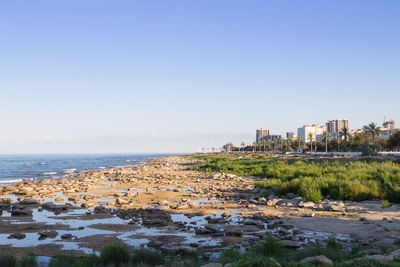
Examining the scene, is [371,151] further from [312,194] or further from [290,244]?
[290,244]

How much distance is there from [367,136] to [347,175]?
426 ft

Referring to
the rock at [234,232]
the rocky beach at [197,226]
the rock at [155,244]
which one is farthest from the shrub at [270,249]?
the rock at [155,244]

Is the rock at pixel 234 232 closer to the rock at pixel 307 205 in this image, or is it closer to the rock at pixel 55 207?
the rock at pixel 307 205

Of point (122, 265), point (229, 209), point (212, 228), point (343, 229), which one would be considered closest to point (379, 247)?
point (343, 229)

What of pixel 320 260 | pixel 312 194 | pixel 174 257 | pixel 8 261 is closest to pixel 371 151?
pixel 312 194

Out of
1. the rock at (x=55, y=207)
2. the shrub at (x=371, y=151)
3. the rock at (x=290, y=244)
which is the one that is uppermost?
the shrub at (x=371, y=151)

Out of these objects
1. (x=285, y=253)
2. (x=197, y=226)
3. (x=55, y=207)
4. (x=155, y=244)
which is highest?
(x=285, y=253)

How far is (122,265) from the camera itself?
7668 millimetres

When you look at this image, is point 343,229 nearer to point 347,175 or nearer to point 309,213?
point 309,213

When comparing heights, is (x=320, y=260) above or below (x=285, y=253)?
above

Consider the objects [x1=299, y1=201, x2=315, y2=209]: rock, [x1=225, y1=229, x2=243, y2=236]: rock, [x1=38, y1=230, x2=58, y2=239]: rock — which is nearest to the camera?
[x1=225, y1=229, x2=243, y2=236]: rock

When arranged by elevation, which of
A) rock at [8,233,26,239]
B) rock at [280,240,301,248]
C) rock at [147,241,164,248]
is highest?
rock at [280,240,301,248]

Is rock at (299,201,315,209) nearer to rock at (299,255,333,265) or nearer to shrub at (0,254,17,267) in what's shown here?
rock at (299,255,333,265)

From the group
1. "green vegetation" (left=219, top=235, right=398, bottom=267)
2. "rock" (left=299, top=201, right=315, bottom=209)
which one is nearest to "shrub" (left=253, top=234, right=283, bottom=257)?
"green vegetation" (left=219, top=235, right=398, bottom=267)
